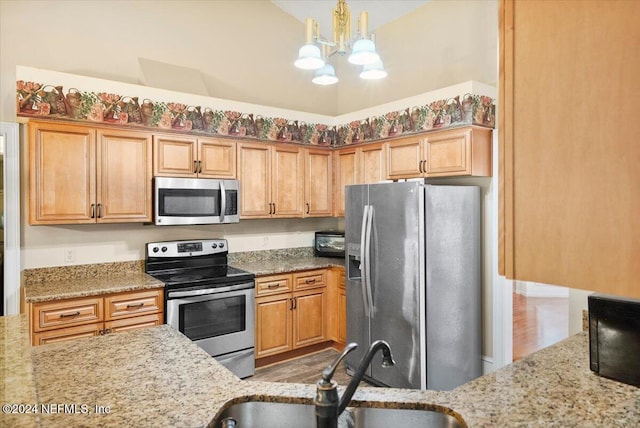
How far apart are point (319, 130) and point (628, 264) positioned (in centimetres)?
405

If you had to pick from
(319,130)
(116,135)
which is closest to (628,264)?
(116,135)

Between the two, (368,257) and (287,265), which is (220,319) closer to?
(287,265)

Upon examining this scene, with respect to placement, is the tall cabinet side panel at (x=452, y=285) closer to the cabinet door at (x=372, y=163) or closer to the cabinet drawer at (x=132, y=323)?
the cabinet door at (x=372, y=163)

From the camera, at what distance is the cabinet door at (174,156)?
340 cm

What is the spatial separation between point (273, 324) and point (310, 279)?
56 centimetres

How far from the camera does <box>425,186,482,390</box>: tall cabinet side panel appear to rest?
3031 millimetres

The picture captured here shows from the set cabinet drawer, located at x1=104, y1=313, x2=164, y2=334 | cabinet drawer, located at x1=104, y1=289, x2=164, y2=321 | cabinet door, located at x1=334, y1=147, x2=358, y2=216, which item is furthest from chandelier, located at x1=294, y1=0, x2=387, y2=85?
cabinet drawer, located at x1=104, y1=313, x2=164, y2=334

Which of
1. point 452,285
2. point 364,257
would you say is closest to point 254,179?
point 364,257

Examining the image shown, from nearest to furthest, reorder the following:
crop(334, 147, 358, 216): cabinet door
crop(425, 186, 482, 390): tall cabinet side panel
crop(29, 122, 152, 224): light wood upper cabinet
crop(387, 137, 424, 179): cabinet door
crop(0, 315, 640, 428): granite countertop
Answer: crop(0, 315, 640, 428): granite countertop < crop(29, 122, 152, 224): light wood upper cabinet < crop(425, 186, 482, 390): tall cabinet side panel < crop(387, 137, 424, 179): cabinet door < crop(334, 147, 358, 216): cabinet door

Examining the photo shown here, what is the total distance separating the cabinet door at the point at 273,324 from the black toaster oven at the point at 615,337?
8.96 ft

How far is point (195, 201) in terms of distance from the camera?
3508 millimetres

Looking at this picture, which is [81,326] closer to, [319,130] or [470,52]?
[319,130]

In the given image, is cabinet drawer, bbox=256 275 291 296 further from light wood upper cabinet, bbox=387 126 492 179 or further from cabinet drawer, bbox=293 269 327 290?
light wood upper cabinet, bbox=387 126 492 179

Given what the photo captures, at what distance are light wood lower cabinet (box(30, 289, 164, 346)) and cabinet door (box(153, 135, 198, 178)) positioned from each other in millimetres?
1028
